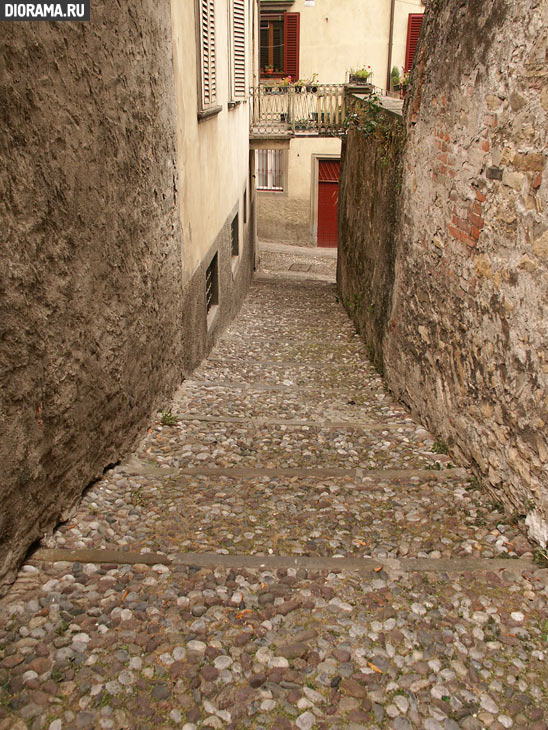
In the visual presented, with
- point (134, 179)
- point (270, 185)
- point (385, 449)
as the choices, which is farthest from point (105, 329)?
point (270, 185)

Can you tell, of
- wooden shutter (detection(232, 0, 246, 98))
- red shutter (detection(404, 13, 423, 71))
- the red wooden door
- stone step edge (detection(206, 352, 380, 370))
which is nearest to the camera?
stone step edge (detection(206, 352, 380, 370))

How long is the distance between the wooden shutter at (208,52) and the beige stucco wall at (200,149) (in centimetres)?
28

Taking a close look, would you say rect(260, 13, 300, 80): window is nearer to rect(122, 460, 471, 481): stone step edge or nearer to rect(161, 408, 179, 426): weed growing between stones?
rect(161, 408, 179, 426): weed growing between stones

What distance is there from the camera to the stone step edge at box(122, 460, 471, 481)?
400 centimetres

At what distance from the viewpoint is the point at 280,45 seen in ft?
58.1

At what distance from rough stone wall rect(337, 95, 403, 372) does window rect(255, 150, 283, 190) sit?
728cm

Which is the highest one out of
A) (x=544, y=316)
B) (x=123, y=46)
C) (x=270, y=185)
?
(x=123, y=46)

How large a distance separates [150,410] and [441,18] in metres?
3.67

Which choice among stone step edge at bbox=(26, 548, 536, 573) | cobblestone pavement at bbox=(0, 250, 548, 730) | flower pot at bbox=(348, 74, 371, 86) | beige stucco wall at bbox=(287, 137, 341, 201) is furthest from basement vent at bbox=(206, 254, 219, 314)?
beige stucco wall at bbox=(287, 137, 341, 201)

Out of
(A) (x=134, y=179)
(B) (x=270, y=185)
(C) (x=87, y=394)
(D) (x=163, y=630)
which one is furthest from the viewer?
(B) (x=270, y=185)

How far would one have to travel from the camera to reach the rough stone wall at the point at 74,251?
2.61 meters

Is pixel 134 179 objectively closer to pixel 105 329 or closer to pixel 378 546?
pixel 105 329

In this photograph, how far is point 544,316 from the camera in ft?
9.98

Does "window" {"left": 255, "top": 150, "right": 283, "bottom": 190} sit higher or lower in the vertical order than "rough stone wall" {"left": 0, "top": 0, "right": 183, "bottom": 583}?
lower
